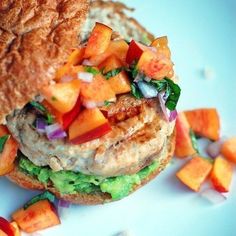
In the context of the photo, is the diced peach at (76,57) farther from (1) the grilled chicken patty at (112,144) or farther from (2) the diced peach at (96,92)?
(1) the grilled chicken patty at (112,144)

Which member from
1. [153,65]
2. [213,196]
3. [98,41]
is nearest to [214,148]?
[213,196]

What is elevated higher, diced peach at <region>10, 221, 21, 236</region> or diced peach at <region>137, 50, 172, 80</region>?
diced peach at <region>137, 50, 172, 80</region>

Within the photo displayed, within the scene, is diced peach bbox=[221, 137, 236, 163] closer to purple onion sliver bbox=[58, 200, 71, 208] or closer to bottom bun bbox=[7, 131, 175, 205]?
bottom bun bbox=[7, 131, 175, 205]

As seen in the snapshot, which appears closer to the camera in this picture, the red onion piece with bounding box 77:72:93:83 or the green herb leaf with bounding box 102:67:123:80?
the red onion piece with bounding box 77:72:93:83

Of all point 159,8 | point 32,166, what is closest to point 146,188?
point 32,166

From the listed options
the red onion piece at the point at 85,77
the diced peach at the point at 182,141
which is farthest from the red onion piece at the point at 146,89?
the diced peach at the point at 182,141

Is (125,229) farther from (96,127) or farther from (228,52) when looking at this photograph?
(228,52)

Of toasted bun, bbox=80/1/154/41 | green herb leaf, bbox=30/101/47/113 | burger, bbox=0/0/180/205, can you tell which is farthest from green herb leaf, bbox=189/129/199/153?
green herb leaf, bbox=30/101/47/113

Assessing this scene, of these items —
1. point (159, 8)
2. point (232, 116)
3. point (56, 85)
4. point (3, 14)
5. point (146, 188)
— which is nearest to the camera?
point (56, 85)
